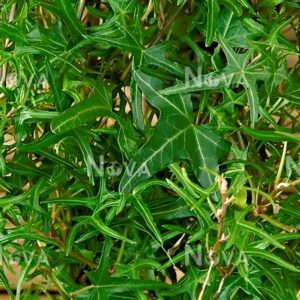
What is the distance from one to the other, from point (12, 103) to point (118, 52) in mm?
135

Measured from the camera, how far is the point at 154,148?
2.06 feet

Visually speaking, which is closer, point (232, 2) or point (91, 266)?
point (232, 2)

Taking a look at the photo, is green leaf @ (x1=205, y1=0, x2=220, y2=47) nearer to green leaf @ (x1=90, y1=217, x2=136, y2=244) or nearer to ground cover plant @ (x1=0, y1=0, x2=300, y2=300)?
ground cover plant @ (x1=0, y1=0, x2=300, y2=300)

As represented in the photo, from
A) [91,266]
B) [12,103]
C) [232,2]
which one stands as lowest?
[91,266]

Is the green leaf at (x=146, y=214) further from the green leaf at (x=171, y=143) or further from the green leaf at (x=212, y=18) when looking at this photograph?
the green leaf at (x=212, y=18)

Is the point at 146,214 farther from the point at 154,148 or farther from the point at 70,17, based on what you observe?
the point at 70,17

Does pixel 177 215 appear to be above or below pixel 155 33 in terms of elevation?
below

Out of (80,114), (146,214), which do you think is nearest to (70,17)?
(80,114)

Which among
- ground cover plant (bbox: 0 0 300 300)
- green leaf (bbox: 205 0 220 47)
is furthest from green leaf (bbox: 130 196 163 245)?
green leaf (bbox: 205 0 220 47)

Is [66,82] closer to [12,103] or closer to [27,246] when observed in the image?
[12,103]

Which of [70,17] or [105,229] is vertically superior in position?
[70,17]

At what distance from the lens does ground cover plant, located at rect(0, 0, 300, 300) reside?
2.07ft

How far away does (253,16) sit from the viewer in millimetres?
709

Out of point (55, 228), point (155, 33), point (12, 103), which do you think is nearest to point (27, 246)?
point (55, 228)
